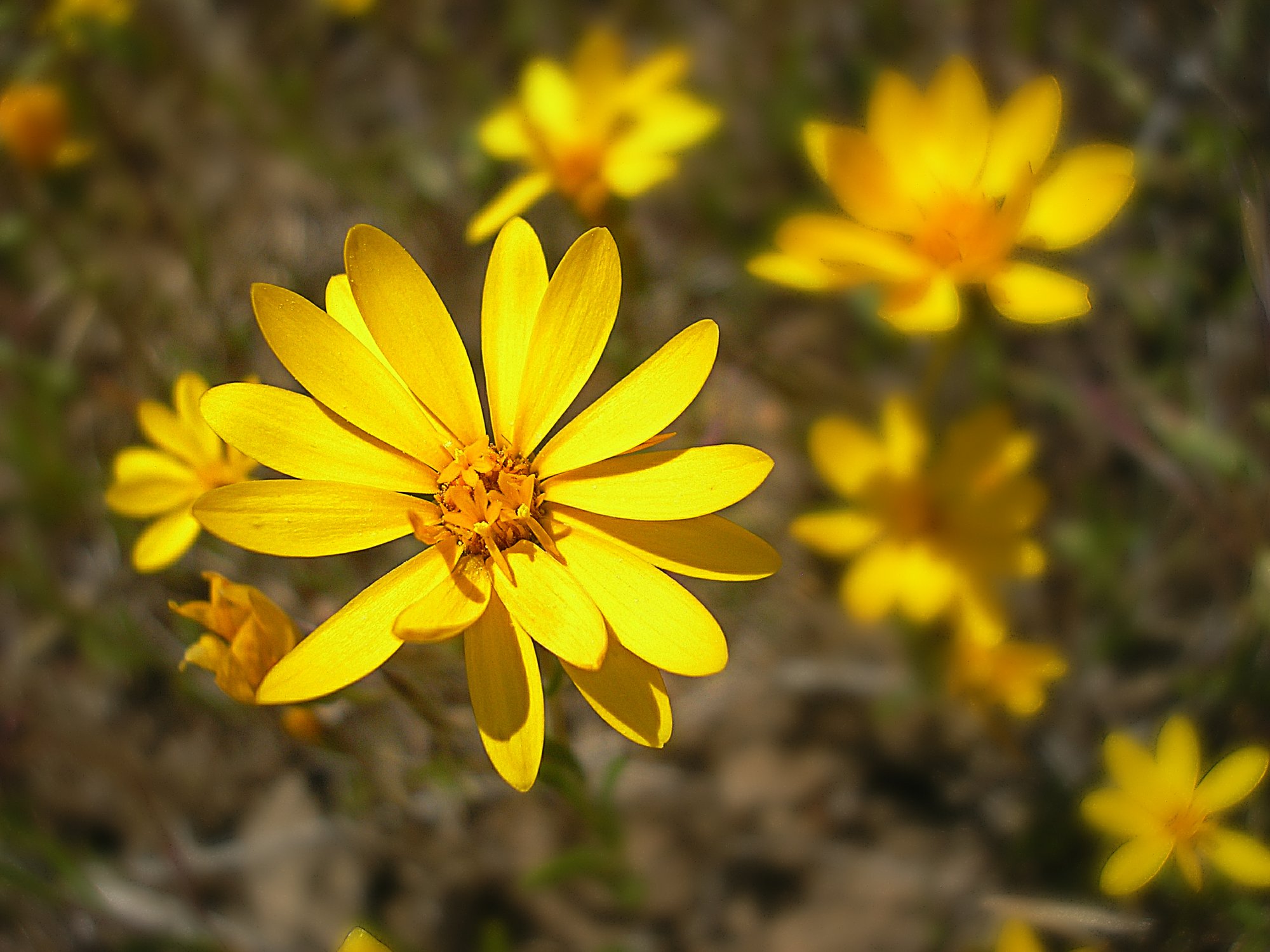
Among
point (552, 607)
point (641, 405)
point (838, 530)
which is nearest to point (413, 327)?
point (641, 405)

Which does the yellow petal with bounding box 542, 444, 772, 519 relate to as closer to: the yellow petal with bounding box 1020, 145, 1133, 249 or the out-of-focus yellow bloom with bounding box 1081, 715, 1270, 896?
the yellow petal with bounding box 1020, 145, 1133, 249

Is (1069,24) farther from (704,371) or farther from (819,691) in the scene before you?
(704,371)

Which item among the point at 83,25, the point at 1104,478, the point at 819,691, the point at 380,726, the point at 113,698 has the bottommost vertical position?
the point at 380,726

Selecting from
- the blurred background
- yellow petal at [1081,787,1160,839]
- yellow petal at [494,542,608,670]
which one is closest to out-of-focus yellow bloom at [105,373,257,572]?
the blurred background

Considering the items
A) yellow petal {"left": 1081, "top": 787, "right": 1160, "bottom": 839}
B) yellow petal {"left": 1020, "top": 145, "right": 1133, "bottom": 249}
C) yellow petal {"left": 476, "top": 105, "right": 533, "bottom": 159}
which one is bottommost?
yellow petal {"left": 1081, "top": 787, "right": 1160, "bottom": 839}

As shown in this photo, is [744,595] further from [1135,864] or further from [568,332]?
[568,332]

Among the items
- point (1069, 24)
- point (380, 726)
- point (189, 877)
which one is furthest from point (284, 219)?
point (1069, 24)
